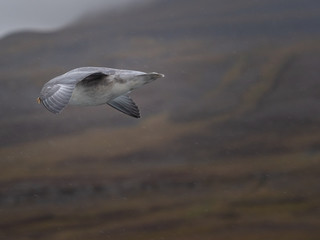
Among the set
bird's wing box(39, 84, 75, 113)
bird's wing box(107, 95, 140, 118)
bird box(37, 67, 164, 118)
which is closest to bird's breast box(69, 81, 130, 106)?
bird box(37, 67, 164, 118)

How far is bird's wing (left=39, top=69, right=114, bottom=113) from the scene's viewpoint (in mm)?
2709

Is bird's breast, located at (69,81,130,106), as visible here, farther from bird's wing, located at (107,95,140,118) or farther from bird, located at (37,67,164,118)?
bird's wing, located at (107,95,140,118)

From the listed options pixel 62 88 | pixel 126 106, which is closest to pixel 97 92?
pixel 62 88

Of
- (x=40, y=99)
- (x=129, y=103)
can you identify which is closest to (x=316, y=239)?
(x=129, y=103)

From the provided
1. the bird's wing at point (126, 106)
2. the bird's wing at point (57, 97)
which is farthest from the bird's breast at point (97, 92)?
the bird's wing at point (126, 106)

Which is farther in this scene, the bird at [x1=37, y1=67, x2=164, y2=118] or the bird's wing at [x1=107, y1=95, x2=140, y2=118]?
the bird's wing at [x1=107, y1=95, x2=140, y2=118]

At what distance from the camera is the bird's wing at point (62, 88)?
2709 mm

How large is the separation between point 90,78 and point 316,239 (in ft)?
33.6

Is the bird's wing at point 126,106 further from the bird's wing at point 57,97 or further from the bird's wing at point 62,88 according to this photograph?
the bird's wing at point 57,97

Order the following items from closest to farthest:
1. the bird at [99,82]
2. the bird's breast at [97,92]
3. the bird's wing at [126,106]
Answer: the bird at [99,82] → the bird's breast at [97,92] → the bird's wing at [126,106]

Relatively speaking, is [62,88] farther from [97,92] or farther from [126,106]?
[126,106]

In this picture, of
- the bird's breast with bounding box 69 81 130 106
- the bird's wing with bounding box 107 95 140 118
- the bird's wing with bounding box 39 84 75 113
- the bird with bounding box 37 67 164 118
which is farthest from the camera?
the bird's wing with bounding box 107 95 140 118

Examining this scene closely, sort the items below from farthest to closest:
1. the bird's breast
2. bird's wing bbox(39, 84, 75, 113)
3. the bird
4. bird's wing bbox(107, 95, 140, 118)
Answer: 1. bird's wing bbox(107, 95, 140, 118)
2. the bird's breast
3. the bird
4. bird's wing bbox(39, 84, 75, 113)

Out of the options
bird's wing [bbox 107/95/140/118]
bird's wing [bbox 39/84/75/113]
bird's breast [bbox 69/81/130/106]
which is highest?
bird's wing [bbox 39/84/75/113]
